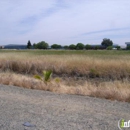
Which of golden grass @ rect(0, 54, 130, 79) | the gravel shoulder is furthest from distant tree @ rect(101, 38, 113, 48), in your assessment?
the gravel shoulder

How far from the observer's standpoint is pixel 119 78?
19.2 m

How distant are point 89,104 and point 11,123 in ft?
9.21

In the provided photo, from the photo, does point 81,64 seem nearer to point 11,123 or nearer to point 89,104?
point 89,104

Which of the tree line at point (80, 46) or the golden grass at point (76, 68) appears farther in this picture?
the tree line at point (80, 46)

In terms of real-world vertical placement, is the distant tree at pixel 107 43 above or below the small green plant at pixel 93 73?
above

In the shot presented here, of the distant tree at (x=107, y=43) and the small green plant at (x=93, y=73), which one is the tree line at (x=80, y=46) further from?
the small green plant at (x=93, y=73)

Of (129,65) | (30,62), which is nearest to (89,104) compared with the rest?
(129,65)

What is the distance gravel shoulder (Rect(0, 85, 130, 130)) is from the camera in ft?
16.9

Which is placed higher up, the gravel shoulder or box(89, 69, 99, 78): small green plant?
the gravel shoulder

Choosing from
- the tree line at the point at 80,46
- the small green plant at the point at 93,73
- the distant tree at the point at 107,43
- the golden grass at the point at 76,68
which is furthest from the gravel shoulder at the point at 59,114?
the distant tree at the point at 107,43

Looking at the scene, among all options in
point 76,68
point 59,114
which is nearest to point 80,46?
point 76,68

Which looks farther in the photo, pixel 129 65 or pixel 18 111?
pixel 129 65

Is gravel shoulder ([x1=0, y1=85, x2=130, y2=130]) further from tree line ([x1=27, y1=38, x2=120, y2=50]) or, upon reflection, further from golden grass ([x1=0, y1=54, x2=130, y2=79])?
tree line ([x1=27, y1=38, x2=120, y2=50])

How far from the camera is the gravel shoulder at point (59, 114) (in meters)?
5.16
